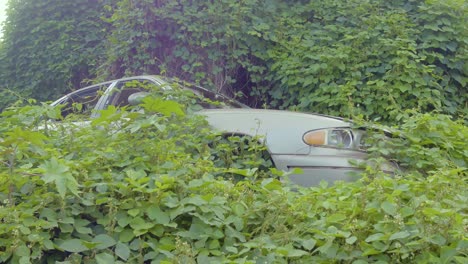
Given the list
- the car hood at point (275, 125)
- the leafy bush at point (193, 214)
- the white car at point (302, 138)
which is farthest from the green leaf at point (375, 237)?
the car hood at point (275, 125)

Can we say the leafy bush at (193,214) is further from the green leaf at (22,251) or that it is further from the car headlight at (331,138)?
the car headlight at (331,138)

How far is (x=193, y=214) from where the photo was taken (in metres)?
2.81

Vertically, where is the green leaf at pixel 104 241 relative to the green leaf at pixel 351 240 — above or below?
below

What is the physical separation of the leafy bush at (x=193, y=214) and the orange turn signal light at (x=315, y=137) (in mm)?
1628

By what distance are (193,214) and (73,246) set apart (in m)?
0.52

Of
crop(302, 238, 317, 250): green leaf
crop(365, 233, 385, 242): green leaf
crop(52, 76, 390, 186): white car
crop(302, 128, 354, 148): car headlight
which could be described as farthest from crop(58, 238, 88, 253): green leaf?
crop(302, 128, 354, 148): car headlight

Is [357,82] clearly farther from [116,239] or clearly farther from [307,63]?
[116,239]

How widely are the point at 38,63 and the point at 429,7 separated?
7420 mm

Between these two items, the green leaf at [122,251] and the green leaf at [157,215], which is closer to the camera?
the green leaf at [122,251]

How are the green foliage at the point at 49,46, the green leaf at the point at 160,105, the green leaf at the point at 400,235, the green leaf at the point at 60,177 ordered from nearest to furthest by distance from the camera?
the green leaf at the point at 400,235 < the green leaf at the point at 60,177 < the green leaf at the point at 160,105 < the green foliage at the point at 49,46

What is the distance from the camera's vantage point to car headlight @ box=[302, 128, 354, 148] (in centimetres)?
504

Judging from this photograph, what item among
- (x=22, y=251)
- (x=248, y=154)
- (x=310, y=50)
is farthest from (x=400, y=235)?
(x=310, y=50)

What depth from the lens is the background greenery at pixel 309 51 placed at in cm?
752

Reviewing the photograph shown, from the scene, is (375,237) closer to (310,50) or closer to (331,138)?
(331,138)
